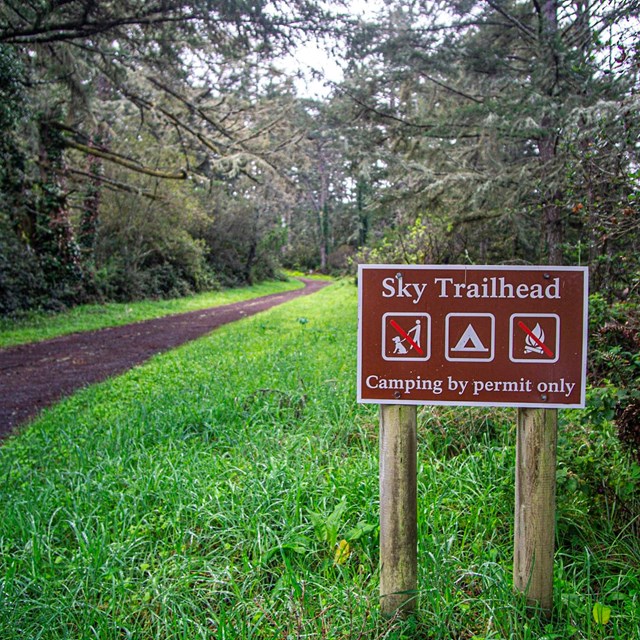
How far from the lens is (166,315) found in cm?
1706

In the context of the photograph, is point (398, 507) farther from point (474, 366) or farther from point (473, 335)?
point (473, 335)

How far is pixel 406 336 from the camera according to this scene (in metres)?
2.09

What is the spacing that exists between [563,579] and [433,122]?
975 centimetres

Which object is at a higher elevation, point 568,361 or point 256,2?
point 256,2

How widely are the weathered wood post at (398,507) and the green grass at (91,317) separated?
10632 millimetres

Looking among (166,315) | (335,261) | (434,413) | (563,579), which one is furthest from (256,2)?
(335,261)

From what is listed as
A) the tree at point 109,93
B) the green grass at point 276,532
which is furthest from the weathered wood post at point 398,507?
the tree at point 109,93

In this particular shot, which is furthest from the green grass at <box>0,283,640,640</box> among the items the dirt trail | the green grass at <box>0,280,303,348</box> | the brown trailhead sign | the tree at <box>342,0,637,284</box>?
the green grass at <box>0,280,303,348</box>

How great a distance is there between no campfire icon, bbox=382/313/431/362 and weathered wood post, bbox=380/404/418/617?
0.21m

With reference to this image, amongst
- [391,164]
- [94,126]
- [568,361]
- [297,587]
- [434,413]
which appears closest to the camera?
[568,361]

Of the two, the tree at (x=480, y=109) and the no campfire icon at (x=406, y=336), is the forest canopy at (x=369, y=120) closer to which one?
the tree at (x=480, y=109)

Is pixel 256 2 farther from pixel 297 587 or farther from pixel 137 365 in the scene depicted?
pixel 297 587

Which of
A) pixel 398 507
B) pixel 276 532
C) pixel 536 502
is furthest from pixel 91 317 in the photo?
pixel 536 502

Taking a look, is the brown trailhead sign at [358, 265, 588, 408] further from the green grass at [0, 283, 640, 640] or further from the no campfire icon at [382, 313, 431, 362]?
the green grass at [0, 283, 640, 640]
